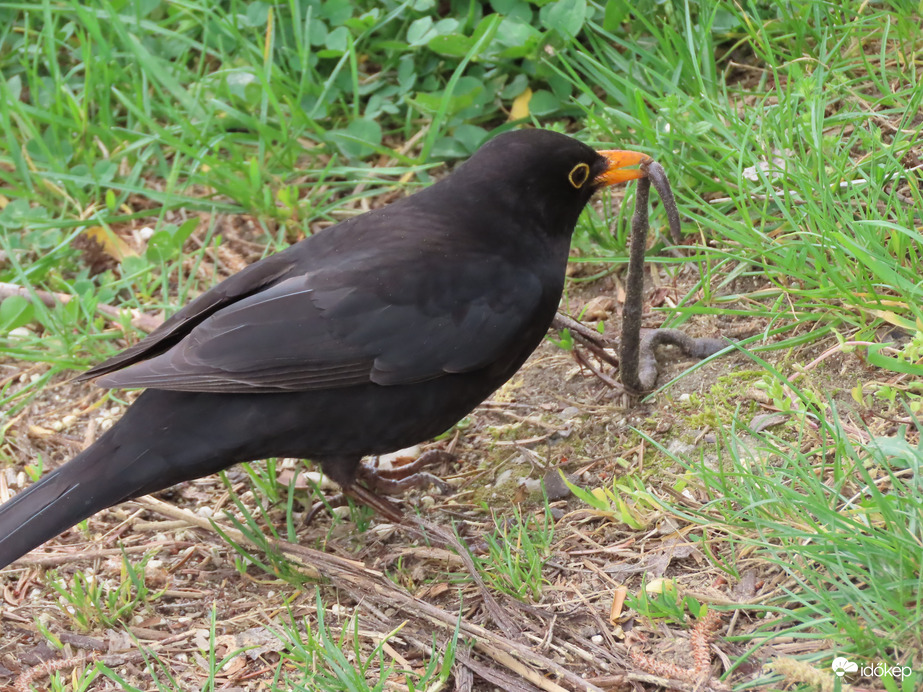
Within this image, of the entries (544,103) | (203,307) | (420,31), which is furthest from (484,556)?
(420,31)

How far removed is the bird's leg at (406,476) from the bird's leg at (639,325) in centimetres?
85

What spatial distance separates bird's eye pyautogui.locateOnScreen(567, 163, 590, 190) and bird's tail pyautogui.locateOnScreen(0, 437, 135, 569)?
2.03 m

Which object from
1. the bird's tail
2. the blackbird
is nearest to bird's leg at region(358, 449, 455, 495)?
the blackbird

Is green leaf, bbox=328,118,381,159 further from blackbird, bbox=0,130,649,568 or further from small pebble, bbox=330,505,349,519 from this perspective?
small pebble, bbox=330,505,349,519

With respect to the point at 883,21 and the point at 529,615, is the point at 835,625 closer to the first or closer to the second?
the point at 529,615

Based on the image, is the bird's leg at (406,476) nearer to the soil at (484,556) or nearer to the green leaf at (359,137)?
the soil at (484,556)

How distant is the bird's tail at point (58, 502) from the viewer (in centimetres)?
361

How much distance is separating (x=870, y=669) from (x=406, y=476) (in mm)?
2139

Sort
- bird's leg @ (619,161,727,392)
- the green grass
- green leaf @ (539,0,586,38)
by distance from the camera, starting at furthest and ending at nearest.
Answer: green leaf @ (539,0,586,38) → bird's leg @ (619,161,727,392) → the green grass

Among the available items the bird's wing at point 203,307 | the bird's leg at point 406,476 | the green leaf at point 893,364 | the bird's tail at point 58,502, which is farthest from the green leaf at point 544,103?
the bird's tail at point 58,502

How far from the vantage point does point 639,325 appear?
156 inches

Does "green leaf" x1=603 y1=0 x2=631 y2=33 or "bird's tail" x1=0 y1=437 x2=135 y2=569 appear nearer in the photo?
"bird's tail" x1=0 y1=437 x2=135 y2=569

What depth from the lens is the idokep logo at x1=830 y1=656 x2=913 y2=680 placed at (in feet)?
8.54

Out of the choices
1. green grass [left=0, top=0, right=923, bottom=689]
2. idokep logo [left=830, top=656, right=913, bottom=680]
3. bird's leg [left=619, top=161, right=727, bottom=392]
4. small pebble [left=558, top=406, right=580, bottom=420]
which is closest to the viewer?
idokep logo [left=830, top=656, right=913, bottom=680]
